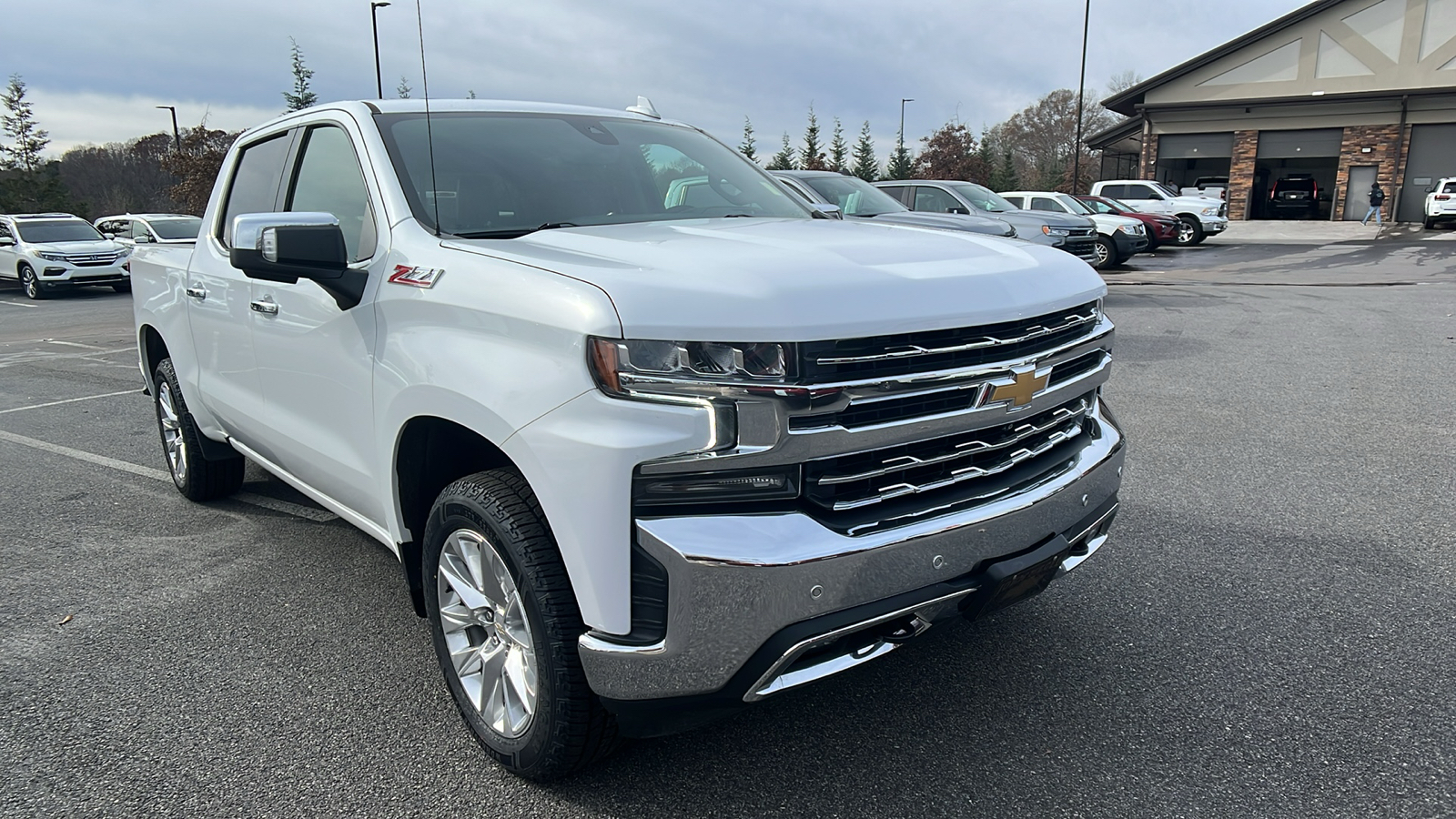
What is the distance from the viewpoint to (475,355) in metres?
2.37

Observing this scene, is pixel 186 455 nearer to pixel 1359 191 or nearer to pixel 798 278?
pixel 798 278

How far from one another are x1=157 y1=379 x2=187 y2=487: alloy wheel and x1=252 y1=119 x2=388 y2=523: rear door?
1534mm

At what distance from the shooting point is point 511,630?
2490 mm

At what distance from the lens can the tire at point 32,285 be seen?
20219mm

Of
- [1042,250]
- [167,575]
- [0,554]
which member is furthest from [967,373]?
[0,554]

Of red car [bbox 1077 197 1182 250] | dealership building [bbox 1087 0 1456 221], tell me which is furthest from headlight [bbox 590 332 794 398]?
dealership building [bbox 1087 0 1456 221]

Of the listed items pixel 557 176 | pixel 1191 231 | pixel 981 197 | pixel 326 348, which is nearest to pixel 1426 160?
pixel 1191 231

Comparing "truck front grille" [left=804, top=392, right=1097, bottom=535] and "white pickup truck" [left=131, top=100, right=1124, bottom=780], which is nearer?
"white pickup truck" [left=131, top=100, right=1124, bottom=780]

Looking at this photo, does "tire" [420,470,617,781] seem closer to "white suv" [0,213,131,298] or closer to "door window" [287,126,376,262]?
"door window" [287,126,376,262]

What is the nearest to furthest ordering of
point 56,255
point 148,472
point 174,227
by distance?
point 148,472
point 174,227
point 56,255

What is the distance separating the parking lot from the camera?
2.49m

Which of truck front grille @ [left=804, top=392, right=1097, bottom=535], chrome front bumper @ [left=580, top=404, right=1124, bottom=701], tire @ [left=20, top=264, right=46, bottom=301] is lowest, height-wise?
tire @ [left=20, top=264, right=46, bottom=301]

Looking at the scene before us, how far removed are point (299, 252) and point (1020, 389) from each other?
1950 mm

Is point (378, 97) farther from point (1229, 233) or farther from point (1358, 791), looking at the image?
point (1229, 233)
